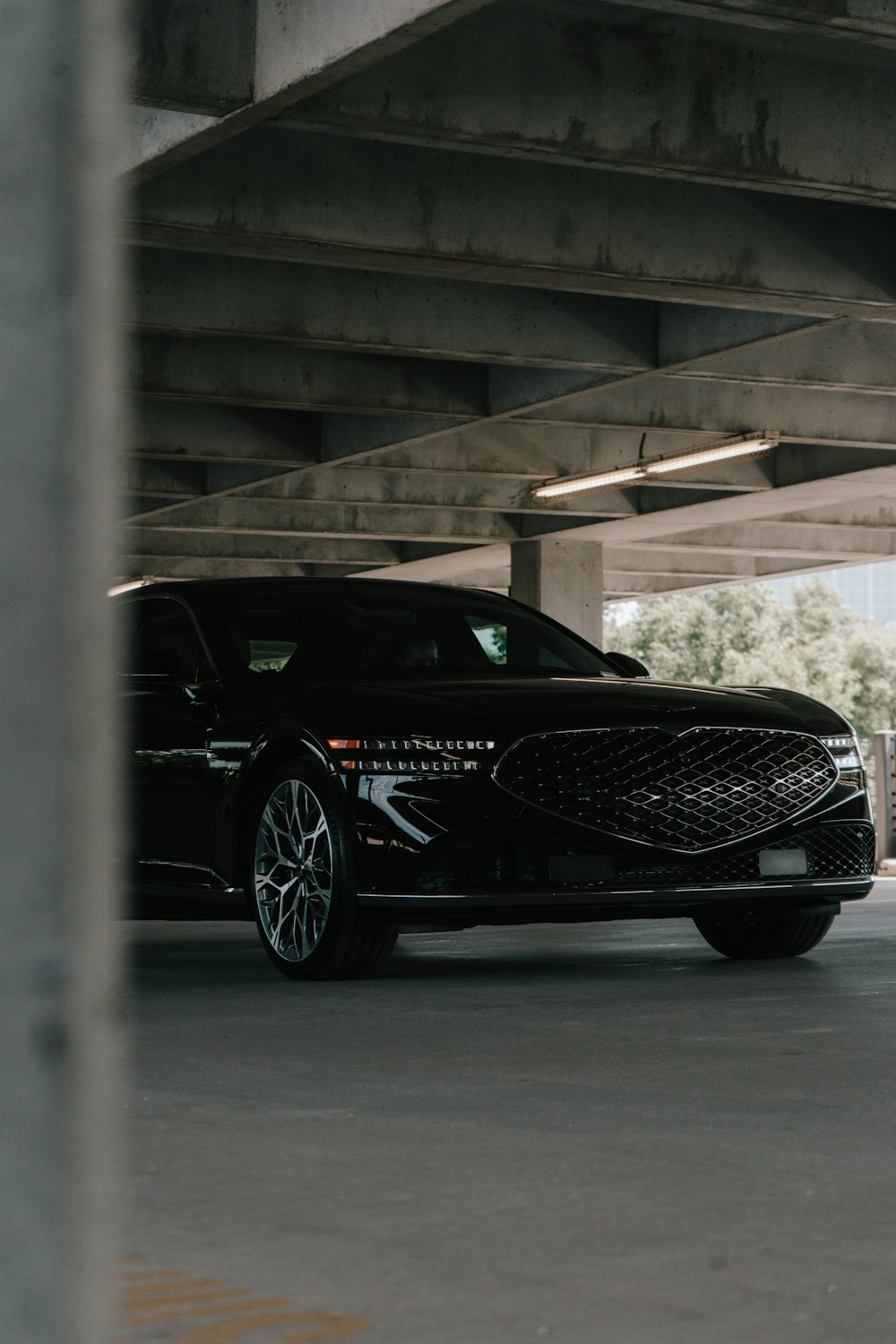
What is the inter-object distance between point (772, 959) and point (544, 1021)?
8.37 feet

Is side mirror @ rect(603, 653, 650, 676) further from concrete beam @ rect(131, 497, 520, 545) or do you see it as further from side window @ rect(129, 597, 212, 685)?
concrete beam @ rect(131, 497, 520, 545)

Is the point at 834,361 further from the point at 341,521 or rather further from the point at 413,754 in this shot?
the point at 413,754

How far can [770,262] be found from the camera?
1521 centimetres

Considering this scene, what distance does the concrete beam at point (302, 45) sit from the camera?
383 inches

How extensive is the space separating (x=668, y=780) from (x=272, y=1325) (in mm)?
5257

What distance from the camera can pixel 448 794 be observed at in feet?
26.6

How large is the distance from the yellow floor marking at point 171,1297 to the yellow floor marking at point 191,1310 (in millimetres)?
12

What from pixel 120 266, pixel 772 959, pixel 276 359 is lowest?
pixel 772 959

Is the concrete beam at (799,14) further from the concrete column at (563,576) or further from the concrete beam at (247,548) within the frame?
the concrete column at (563,576)

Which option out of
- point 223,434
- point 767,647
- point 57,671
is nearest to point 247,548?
point 223,434

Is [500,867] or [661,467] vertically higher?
[661,467]

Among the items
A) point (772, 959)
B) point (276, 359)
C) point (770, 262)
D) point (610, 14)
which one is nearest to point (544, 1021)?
point (772, 959)

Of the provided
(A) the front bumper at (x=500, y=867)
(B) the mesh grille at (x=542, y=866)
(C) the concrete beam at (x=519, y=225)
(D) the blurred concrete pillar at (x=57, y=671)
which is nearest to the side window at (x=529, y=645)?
(B) the mesh grille at (x=542, y=866)

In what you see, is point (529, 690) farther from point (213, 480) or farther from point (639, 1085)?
point (213, 480)
